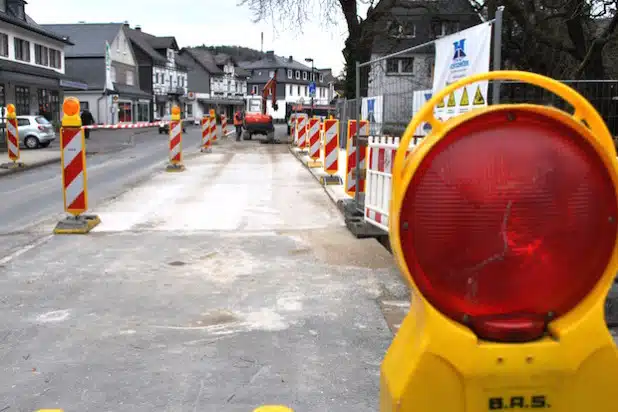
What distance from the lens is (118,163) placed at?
21484 mm

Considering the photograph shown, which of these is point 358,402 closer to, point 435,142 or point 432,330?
point 432,330

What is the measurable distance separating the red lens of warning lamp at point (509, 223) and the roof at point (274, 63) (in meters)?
118

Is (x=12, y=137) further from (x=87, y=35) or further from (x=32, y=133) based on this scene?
(x=87, y=35)

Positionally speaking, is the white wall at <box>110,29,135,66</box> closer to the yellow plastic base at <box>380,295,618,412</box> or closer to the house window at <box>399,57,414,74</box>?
the house window at <box>399,57,414,74</box>

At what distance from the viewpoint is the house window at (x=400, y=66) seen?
7.02 meters

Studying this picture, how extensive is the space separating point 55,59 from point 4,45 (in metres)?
9.45

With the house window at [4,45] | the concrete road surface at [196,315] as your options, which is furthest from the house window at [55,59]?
the concrete road surface at [196,315]

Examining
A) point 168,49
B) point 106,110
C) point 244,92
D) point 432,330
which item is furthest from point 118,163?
point 244,92

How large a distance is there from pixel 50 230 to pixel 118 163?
1310 cm

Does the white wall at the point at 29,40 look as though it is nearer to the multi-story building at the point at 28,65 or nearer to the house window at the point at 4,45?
the multi-story building at the point at 28,65

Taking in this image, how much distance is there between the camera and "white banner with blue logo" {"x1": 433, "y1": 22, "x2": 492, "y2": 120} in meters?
4.75

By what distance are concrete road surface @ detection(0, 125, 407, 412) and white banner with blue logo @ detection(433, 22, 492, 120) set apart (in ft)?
5.68

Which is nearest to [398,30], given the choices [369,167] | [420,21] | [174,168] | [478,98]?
[420,21]

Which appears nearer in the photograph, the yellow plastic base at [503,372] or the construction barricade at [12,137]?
the yellow plastic base at [503,372]
